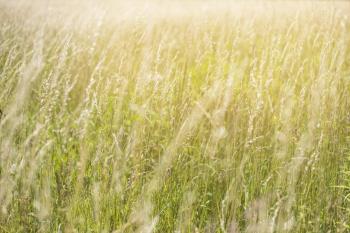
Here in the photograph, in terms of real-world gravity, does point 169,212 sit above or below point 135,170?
below

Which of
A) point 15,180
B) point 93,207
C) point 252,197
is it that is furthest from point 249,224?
point 15,180

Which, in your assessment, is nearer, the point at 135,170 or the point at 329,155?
the point at 135,170

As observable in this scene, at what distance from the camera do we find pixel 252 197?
76.7 inches

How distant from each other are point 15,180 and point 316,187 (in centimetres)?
126

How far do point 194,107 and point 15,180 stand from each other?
1.24 metres

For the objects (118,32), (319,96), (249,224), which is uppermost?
(118,32)

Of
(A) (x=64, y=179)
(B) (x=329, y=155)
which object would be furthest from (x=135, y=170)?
(B) (x=329, y=155)

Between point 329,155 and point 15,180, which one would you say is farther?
point 329,155

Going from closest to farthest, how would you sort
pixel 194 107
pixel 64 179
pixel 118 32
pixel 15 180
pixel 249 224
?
pixel 249 224 < pixel 15 180 < pixel 64 179 < pixel 194 107 < pixel 118 32

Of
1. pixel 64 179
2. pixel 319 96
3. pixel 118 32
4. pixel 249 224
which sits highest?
pixel 118 32

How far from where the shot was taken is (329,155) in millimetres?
2225

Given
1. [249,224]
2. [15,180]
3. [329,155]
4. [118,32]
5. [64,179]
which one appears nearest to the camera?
[249,224]

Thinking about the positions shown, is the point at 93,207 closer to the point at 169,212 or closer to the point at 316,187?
the point at 169,212

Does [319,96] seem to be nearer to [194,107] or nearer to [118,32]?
[194,107]
